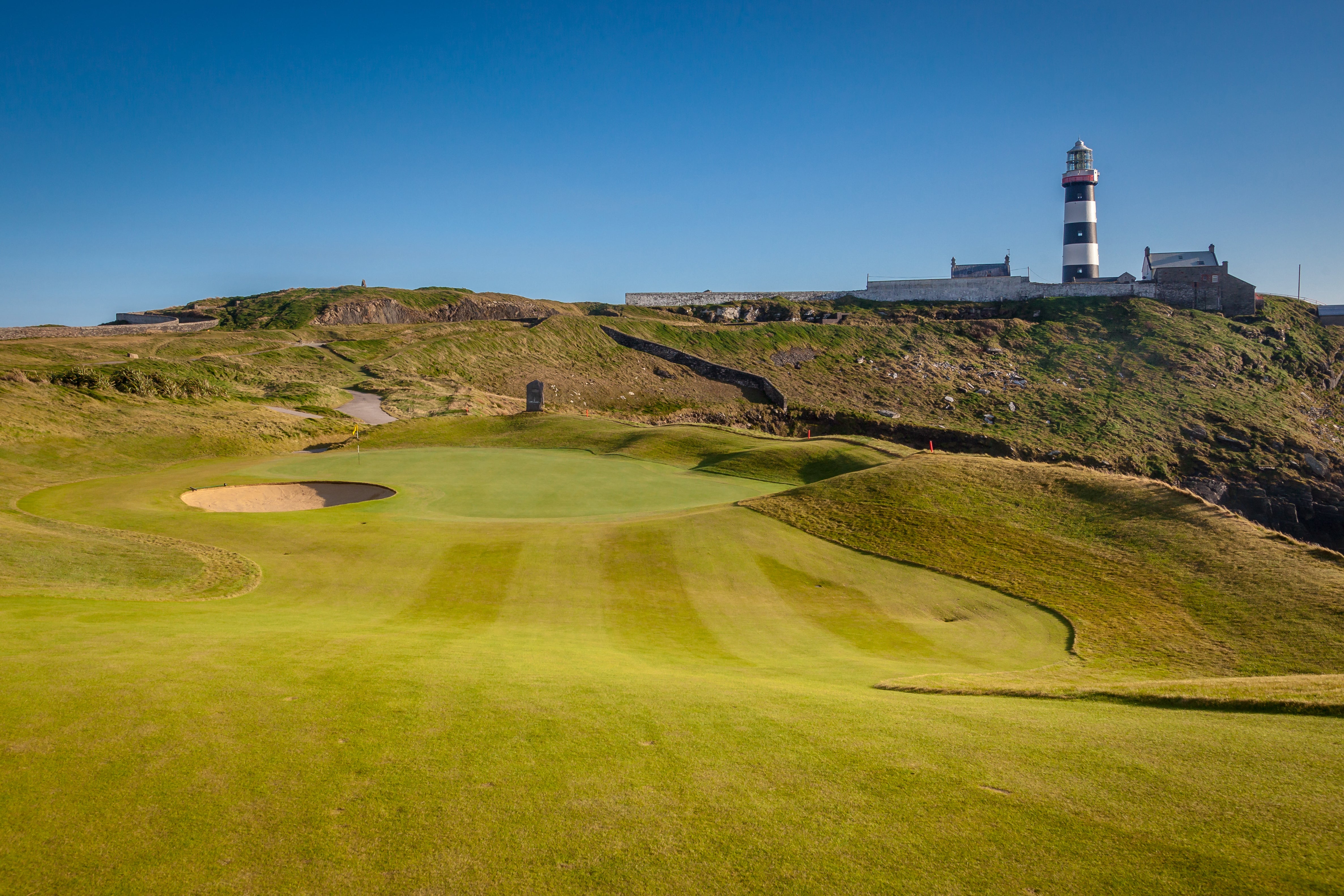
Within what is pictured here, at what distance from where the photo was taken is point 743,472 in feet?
109

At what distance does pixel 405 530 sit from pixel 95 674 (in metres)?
13.7

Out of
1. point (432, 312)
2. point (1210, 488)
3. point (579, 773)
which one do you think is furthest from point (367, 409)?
point (1210, 488)

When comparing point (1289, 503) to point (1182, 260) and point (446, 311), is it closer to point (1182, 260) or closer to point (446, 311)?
point (1182, 260)

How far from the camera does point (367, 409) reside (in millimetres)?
54938

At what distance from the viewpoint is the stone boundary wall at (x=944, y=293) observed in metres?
93.1

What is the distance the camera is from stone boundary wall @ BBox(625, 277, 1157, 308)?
305 feet

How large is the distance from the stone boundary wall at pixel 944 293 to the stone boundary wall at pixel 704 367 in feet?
70.9

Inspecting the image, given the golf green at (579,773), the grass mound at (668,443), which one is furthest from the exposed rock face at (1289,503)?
the golf green at (579,773)

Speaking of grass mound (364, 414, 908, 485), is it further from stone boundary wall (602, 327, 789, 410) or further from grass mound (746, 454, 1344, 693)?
stone boundary wall (602, 327, 789, 410)

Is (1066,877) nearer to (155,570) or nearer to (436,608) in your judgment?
(436,608)

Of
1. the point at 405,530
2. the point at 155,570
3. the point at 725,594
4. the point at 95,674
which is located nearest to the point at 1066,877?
the point at 95,674

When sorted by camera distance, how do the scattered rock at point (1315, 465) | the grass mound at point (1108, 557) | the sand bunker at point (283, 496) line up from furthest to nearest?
the scattered rock at point (1315, 465)
the sand bunker at point (283, 496)
the grass mound at point (1108, 557)

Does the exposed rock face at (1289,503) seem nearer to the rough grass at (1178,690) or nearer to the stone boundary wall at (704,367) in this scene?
the stone boundary wall at (704,367)

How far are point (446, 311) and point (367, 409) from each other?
47370mm
